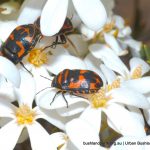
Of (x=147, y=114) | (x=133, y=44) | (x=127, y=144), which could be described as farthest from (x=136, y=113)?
(x=133, y=44)

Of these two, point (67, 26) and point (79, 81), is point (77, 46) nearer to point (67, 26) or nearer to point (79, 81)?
point (67, 26)

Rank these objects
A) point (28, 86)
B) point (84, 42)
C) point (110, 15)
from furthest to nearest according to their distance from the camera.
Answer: point (110, 15) → point (84, 42) → point (28, 86)

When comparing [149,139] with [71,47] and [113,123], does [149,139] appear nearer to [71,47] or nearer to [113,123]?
[113,123]

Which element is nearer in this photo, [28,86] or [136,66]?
[28,86]

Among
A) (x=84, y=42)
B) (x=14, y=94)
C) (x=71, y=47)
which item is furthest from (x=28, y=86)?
(x=84, y=42)

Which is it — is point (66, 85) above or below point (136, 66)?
above

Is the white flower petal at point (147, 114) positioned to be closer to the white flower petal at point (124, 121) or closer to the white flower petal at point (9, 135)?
the white flower petal at point (124, 121)

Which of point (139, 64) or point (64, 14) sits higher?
point (64, 14)
